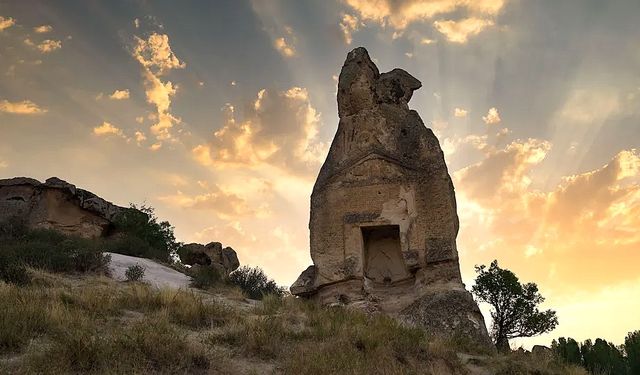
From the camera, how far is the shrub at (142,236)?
20.2 metres

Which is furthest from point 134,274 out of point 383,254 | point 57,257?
point 383,254

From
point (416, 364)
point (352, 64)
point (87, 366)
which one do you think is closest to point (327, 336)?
point (416, 364)

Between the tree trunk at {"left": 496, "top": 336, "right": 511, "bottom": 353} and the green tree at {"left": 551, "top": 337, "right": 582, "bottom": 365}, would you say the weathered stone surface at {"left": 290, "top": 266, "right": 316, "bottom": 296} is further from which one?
the green tree at {"left": 551, "top": 337, "right": 582, "bottom": 365}

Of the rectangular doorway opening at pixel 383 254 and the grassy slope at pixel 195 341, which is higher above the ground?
the rectangular doorway opening at pixel 383 254

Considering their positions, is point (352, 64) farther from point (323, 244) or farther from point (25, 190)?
point (25, 190)

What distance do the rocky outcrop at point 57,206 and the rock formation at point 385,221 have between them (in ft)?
48.3

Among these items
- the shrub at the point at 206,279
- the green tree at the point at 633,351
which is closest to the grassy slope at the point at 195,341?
the shrub at the point at 206,279

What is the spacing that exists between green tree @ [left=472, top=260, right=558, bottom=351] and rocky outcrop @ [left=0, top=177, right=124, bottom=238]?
17132 mm

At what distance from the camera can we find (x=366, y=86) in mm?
13211

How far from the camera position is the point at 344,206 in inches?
472

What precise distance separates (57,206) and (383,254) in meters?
17.3

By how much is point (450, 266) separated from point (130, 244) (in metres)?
14.3

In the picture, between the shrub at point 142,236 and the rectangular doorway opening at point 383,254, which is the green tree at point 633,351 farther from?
the shrub at point 142,236

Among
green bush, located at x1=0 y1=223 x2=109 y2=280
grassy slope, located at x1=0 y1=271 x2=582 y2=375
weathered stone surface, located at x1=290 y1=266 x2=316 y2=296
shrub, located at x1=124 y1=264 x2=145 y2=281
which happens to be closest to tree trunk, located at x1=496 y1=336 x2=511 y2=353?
grassy slope, located at x1=0 y1=271 x2=582 y2=375
